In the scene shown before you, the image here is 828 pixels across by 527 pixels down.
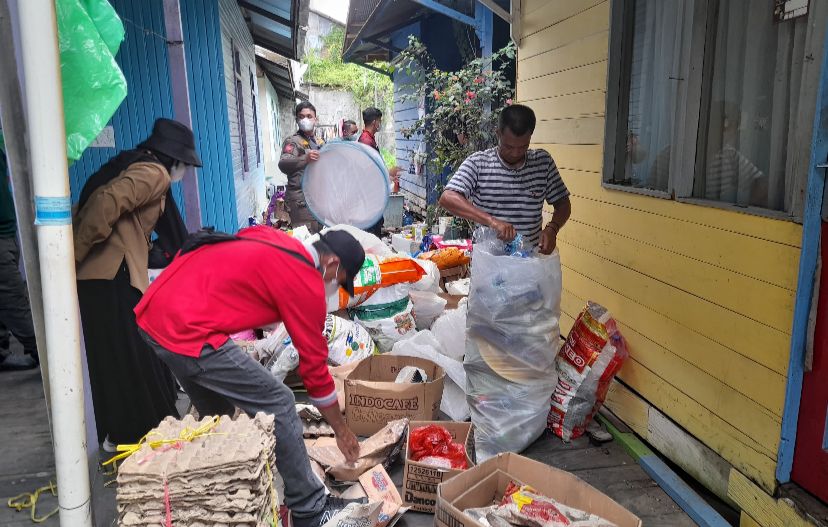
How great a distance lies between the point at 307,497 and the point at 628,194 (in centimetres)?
249

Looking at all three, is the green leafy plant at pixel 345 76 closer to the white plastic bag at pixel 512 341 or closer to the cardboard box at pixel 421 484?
the white plastic bag at pixel 512 341

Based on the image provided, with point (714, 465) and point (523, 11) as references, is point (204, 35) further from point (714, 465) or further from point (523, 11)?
point (714, 465)

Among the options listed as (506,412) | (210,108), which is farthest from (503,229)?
(210,108)

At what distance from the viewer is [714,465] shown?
2.87 meters

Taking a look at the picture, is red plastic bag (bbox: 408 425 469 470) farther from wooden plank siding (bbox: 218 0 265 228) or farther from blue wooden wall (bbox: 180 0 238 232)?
wooden plank siding (bbox: 218 0 265 228)

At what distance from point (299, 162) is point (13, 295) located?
2.63 m

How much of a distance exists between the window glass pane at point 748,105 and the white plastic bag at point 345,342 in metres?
2.54

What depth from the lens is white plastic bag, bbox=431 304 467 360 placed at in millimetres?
4230

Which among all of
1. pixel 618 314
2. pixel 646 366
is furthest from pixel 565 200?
pixel 646 366

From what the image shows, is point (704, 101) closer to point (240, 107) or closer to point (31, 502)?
point (31, 502)

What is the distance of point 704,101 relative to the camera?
2.92m

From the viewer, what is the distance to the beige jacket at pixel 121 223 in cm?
305

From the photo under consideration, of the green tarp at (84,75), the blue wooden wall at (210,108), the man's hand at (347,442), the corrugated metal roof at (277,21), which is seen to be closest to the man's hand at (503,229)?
the man's hand at (347,442)

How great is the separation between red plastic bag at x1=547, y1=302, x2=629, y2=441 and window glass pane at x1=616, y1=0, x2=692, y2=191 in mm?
886
